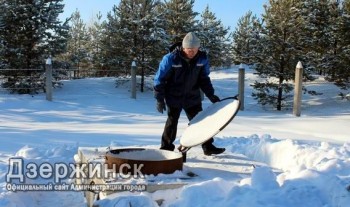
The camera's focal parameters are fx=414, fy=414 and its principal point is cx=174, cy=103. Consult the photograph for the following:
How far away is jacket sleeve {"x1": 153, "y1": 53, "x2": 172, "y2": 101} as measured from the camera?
482 cm

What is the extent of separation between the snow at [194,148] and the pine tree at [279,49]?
1016mm

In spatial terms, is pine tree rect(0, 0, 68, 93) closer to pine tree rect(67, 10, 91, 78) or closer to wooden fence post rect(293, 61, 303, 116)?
wooden fence post rect(293, 61, 303, 116)

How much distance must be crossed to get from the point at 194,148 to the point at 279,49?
34.8ft

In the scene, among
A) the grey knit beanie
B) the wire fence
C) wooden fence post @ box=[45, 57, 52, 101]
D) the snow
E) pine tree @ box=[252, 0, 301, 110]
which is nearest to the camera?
the snow

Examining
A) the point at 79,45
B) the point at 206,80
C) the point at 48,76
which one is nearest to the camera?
the point at 206,80

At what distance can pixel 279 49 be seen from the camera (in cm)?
1538

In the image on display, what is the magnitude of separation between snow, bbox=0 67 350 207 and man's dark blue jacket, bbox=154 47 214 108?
745 mm

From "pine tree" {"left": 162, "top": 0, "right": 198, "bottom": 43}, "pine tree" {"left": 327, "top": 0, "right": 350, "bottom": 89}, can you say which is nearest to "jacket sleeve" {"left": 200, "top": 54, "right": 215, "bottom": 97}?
"pine tree" {"left": 327, "top": 0, "right": 350, "bottom": 89}

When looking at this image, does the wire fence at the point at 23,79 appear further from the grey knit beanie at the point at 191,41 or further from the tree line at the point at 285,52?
the grey knit beanie at the point at 191,41

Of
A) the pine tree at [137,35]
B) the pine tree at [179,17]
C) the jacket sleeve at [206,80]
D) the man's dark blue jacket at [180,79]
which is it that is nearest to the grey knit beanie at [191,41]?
the man's dark blue jacket at [180,79]

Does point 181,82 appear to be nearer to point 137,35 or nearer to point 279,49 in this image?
point 279,49

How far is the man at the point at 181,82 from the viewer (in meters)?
4.81

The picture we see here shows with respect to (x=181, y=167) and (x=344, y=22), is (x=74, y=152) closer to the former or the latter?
(x=181, y=167)

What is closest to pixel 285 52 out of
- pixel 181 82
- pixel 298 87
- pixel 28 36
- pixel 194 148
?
pixel 298 87
